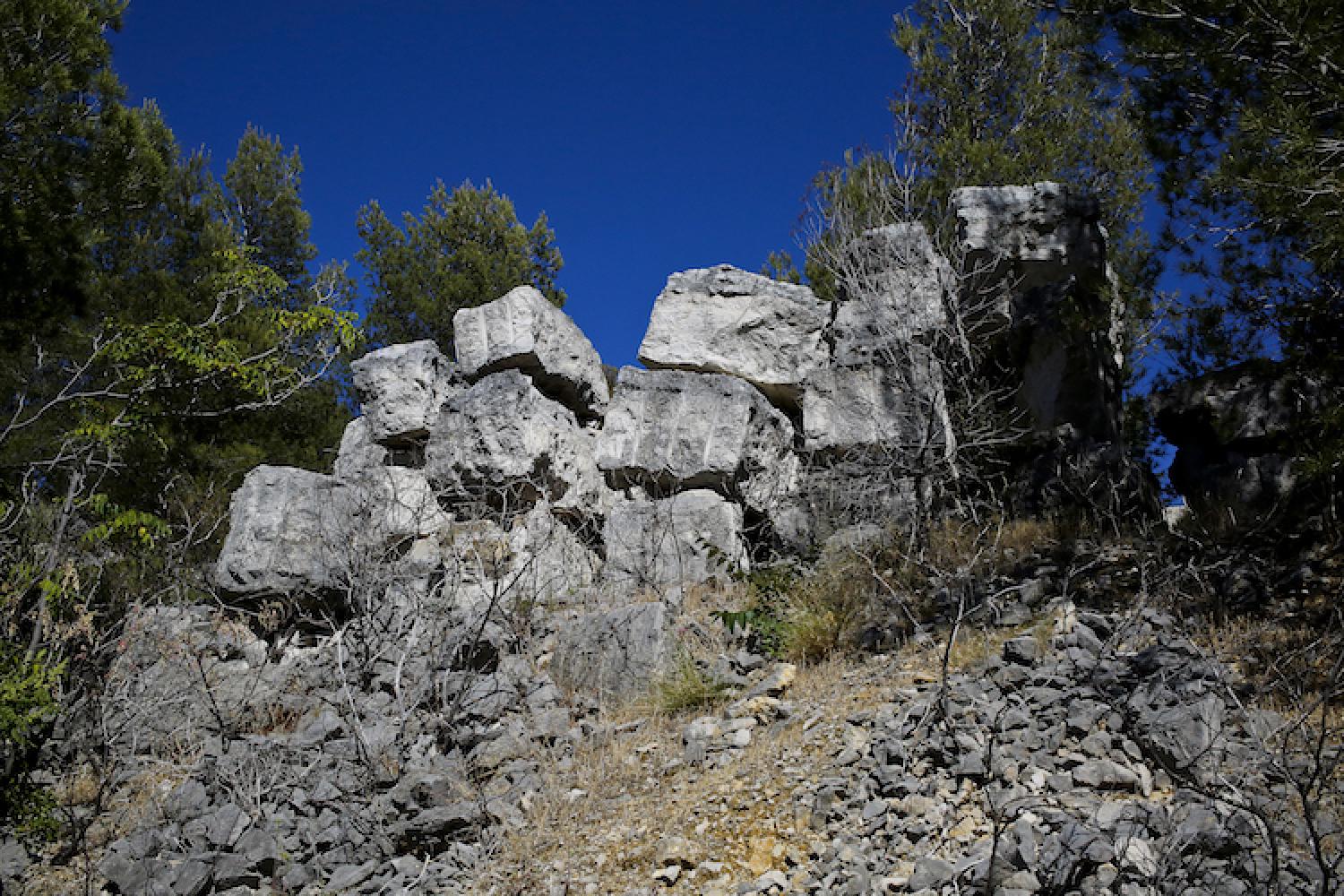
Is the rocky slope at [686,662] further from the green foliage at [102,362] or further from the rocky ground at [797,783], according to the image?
the green foliage at [102,362]

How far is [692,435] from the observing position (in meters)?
10.7

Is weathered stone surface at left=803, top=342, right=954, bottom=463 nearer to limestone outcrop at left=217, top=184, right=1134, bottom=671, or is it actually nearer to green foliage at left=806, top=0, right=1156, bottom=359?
limestone outcrop at left=217, top=184, right=1134, bottom=671

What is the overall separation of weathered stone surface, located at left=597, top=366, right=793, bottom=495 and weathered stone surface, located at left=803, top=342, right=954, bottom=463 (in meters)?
0.53

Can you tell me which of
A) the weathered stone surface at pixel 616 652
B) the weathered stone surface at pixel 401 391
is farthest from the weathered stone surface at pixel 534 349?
the weathered stone surface at pixel 616 652

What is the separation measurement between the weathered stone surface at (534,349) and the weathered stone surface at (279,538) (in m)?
2.32

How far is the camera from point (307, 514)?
33.5ft

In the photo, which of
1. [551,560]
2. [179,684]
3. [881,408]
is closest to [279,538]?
[179,684]

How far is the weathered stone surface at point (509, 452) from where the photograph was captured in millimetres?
10414

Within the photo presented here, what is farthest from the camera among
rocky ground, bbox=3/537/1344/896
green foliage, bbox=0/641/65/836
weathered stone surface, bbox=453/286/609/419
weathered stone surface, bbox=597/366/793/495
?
weathered stone surface, bbox=453/286/609/419

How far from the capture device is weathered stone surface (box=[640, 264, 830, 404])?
1154 centimetres

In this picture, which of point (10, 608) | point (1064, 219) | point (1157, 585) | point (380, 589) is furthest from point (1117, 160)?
point (10, 608)

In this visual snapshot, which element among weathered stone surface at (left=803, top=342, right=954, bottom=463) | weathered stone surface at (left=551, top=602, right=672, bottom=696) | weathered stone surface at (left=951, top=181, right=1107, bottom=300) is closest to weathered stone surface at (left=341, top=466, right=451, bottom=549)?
weathered stone surface at (left=551, top=602, right=672, bottom=696)

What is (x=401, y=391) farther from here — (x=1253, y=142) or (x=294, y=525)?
(x=1253, y=142)

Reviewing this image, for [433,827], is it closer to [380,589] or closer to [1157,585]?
[380,589]
